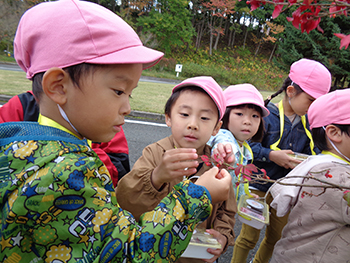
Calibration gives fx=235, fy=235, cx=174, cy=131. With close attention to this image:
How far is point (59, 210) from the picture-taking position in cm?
69

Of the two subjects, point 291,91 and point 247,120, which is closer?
point 247,120

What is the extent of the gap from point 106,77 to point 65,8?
260 millimetres

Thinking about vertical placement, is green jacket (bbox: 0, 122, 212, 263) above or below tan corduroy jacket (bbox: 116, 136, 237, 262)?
above

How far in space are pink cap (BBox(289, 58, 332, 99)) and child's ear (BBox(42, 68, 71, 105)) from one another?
196 centimetres

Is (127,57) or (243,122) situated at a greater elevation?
(127,57)

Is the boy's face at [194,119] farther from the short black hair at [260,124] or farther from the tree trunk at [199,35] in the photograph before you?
the tree trunk at [199,35]

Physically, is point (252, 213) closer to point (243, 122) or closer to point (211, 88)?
point (243, 122)

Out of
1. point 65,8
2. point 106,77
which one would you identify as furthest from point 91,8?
point 106,77

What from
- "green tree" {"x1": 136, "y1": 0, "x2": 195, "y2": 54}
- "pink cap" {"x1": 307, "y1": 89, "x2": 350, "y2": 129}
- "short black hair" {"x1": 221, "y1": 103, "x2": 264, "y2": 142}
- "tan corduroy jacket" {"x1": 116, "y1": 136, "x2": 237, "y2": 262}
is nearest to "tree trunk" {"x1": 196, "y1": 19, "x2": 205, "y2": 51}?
"green tree" {"x1": 136, "y1": 0, "x2": 195, "y2": 54}

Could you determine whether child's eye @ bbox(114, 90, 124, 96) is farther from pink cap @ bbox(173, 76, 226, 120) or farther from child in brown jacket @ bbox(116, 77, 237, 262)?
pink cap @ bbox(173, 76, 226, 120)

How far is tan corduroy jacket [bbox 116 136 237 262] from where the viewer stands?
43.8 inches

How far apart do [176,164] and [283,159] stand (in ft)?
4.43

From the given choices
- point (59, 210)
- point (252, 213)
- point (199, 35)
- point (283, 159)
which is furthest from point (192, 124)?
point (199, 35)

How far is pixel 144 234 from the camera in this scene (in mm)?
793
